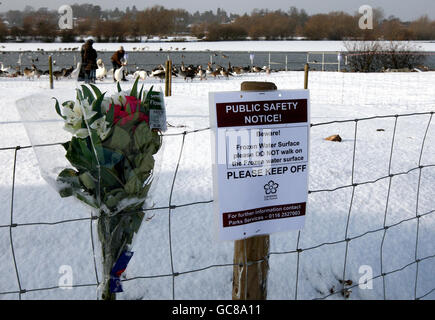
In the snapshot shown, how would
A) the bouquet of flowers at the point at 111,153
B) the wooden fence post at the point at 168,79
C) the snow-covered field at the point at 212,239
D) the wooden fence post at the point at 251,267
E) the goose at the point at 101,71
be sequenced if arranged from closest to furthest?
the bouquet of flowers at the point at 111,153 → the wooden fence post at the point at 251,267 → the snow-covered field at the point at 212,239 → the wooden fence post at the point at 168,79 → the goose at the point at 101,71

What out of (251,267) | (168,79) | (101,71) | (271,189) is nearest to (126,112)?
(271,189)

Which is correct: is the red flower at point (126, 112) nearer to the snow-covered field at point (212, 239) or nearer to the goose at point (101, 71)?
the snow-covered field at point (212, 239)

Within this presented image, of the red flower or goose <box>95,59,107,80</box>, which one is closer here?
the red flower

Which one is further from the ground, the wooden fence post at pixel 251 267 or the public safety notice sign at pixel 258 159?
the public safety notice sign at pixel 258 159

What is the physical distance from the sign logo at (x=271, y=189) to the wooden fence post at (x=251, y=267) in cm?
19

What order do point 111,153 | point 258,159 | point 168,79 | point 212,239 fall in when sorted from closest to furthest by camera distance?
point 111,153 < point 258,159 < point 212,239 < point 168,79

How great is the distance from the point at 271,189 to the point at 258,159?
5.2 inches

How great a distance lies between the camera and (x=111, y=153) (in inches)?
66.0

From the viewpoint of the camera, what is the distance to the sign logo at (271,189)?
182cm

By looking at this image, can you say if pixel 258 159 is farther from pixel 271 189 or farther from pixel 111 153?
pixel 111 153

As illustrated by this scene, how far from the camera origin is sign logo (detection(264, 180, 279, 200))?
1.82m

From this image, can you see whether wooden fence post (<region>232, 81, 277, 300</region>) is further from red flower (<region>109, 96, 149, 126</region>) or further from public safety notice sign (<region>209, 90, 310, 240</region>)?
red flower (<region>109, 96, 149, 126</region>)

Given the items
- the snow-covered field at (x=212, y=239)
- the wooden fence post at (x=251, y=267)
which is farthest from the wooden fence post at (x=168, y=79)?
the wooden fence post at (x=251, y=267)

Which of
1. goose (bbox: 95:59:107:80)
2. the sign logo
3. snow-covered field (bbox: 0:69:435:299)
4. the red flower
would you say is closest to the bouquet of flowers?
the red flower
